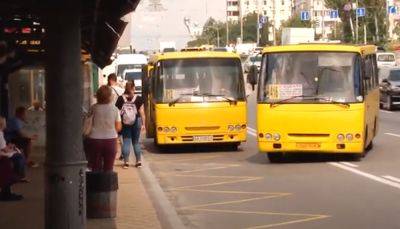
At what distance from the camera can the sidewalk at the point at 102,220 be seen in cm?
998

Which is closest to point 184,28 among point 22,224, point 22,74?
point 22,74

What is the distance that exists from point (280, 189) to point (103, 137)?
3178 mm

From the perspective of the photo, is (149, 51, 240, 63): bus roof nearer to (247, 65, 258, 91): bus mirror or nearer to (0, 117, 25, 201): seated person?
(247, 65, 258, 91): bus mirror

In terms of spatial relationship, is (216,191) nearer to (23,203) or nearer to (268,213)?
(268,213)

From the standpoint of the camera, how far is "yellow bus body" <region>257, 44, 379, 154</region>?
1695 centimetres

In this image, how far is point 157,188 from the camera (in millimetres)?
13914

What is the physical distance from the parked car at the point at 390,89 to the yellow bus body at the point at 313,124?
19.7 m

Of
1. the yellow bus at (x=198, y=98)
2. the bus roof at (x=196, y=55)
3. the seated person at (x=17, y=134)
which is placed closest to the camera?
the seated person at (x=17, y=134)

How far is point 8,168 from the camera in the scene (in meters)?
11.8

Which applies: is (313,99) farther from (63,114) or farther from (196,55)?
(63,114)

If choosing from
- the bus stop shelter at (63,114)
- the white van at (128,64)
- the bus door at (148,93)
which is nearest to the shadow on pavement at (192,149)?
the bus door at (148,93)

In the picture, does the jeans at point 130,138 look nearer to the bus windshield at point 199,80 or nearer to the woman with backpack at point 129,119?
the woman with backpack at point 129,119

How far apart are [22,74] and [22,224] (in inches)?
439

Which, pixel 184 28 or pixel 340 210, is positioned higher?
pixel 184 28
